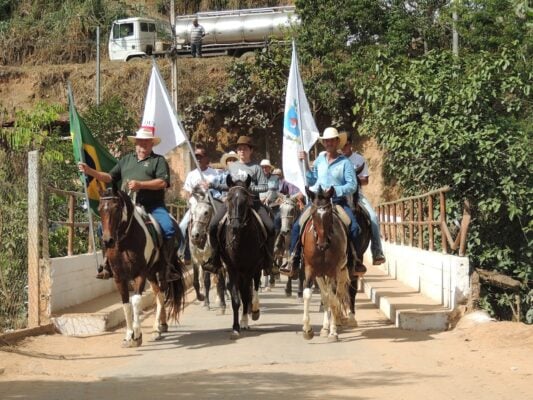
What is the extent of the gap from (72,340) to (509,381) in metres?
6.14

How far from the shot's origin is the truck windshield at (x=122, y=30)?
160ft

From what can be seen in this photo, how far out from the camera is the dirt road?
911cm

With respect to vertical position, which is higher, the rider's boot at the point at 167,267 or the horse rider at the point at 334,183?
the horse rider at the point at 334,183

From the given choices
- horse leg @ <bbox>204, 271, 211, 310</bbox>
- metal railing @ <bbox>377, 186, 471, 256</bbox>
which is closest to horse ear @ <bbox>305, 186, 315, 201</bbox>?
metal railing @ <bbox>377, 186, 471, 256</bbox>

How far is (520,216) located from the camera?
19.7 m

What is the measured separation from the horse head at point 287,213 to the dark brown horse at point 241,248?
546cm

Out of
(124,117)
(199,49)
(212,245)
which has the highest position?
(199,49)

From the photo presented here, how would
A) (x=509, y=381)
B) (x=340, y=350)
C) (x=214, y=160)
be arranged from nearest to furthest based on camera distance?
(x=509, y=381) < (x=340, y=350) < (x=214, y=160)

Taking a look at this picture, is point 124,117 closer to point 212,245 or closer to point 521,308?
point 521,308

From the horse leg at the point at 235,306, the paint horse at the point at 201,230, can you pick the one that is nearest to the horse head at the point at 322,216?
the horse leg at the point at 235,306

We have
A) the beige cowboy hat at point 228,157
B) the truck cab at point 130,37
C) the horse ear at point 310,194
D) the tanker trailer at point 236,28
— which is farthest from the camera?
the truck cab at point 130,37

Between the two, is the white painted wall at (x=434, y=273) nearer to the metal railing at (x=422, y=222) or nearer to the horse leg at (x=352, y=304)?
the metal railing at (x=422, y=222)

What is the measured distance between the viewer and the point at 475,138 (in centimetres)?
1980

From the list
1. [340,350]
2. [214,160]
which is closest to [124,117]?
[214,160]
